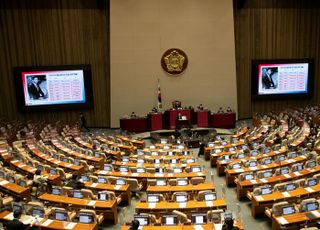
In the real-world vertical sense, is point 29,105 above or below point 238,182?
above

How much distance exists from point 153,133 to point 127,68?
5.89 metres

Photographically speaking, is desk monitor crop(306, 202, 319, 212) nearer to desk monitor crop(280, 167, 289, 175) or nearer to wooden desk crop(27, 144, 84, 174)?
desk monitor crop(280, 167, 289, 175)

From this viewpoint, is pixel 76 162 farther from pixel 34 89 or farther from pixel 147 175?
pixel 34 89

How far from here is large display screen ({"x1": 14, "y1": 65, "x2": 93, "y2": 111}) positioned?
2447 cm

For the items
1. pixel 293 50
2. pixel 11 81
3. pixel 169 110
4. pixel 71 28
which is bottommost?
pixel 169 110

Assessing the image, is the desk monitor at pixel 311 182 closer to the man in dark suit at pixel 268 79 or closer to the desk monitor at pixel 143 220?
the desk monitor at pixel 143 220

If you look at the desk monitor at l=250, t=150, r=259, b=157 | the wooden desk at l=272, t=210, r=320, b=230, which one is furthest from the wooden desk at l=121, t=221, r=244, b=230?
the desk monitor at l=250, t=150, r=259, b=157

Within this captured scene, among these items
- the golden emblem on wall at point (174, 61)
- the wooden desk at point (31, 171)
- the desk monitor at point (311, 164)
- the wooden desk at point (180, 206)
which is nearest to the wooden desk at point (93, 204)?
the wooden desk at point (180, 206)

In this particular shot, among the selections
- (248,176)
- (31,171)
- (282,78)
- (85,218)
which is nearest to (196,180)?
(248,176)

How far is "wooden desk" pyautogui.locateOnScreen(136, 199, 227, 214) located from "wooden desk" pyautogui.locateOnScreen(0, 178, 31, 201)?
4083 millimetres

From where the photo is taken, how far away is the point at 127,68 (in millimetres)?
25531

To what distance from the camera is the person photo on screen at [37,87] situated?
24516 mm

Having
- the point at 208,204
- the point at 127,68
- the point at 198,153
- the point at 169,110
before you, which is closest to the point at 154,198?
the point at 208,204

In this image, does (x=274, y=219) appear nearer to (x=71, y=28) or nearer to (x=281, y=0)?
(x=71, y=28)
